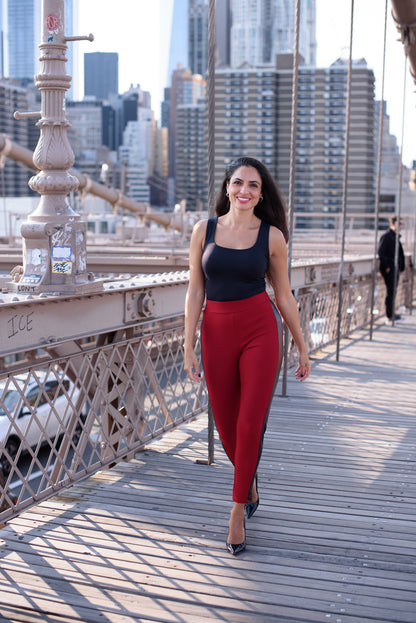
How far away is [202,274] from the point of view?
3.21 meters

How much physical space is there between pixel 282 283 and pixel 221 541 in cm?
105

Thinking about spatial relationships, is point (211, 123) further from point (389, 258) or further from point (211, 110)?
point (389, 258)

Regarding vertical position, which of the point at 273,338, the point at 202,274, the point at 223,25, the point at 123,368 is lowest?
the point at 123,368

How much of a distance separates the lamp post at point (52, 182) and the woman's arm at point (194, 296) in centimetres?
89

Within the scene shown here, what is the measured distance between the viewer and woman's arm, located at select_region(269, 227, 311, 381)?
123 inches

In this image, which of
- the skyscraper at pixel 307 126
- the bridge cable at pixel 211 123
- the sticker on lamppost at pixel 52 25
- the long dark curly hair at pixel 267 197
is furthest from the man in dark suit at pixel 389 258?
the skyscraper at pixel 307 126

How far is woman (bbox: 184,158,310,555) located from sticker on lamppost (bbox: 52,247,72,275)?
927mm

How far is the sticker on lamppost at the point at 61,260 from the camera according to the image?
3.94m

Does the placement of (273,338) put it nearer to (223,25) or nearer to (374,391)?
(374,391)

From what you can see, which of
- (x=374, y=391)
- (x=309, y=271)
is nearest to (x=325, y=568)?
(x=374, y=391)

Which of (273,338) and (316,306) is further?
(316,306)

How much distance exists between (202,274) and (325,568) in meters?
1.19

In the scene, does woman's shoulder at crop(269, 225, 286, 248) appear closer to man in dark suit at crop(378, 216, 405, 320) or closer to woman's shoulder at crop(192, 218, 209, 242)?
woman's shoulder at crop(192, 218, 209, 242)

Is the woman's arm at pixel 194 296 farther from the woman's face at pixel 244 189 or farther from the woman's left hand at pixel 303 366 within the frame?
the woman's left hand at pixel 303 366
